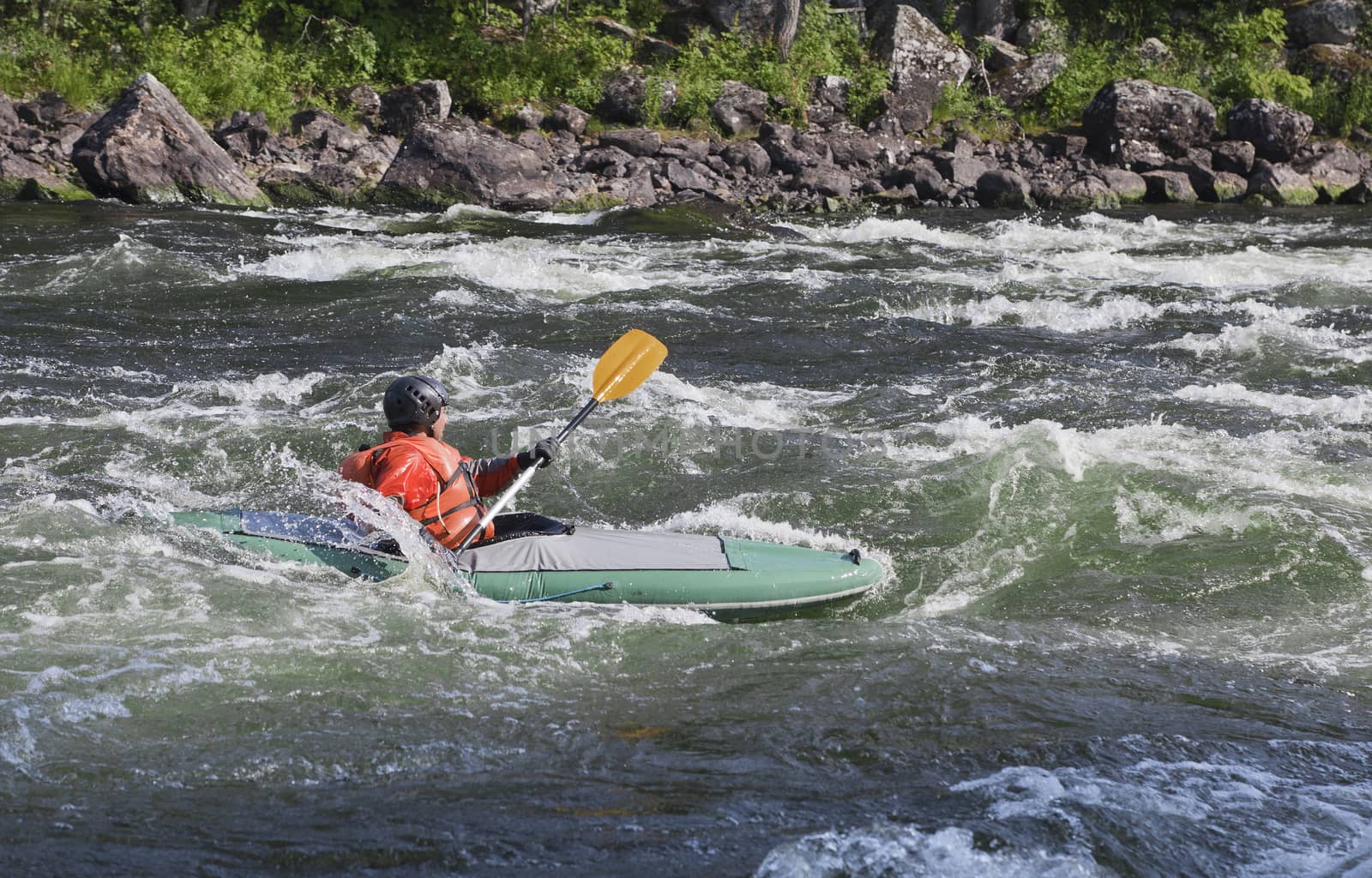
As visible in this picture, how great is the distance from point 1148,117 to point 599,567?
15738 mm

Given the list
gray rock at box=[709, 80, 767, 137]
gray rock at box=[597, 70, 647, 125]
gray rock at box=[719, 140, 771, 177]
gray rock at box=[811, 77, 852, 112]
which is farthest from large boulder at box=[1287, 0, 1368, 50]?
gray rock at box=[597, 70, 647, 125]

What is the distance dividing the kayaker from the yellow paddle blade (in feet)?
4.62

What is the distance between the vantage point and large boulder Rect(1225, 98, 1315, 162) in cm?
1800

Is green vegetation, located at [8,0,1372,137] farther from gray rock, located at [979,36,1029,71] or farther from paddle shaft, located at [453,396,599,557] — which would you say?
paddle shaft, located at [453,396,599,557]

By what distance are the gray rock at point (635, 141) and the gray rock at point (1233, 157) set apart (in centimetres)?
757

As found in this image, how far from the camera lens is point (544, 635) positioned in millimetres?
4262

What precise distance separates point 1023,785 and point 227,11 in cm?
1862

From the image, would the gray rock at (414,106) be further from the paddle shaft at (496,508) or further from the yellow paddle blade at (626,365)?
the paddle shaft at (496,508)

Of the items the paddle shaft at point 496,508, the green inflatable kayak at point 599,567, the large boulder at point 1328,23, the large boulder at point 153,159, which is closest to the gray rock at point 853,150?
the large boulder at point 153,159

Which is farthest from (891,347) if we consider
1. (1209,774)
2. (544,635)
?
(1209,774)

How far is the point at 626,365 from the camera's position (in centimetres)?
629

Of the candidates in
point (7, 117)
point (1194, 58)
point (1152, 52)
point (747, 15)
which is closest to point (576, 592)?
point (7, 117)

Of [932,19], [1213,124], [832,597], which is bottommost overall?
[832,597]

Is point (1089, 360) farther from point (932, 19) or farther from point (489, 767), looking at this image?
point (932, 19)
